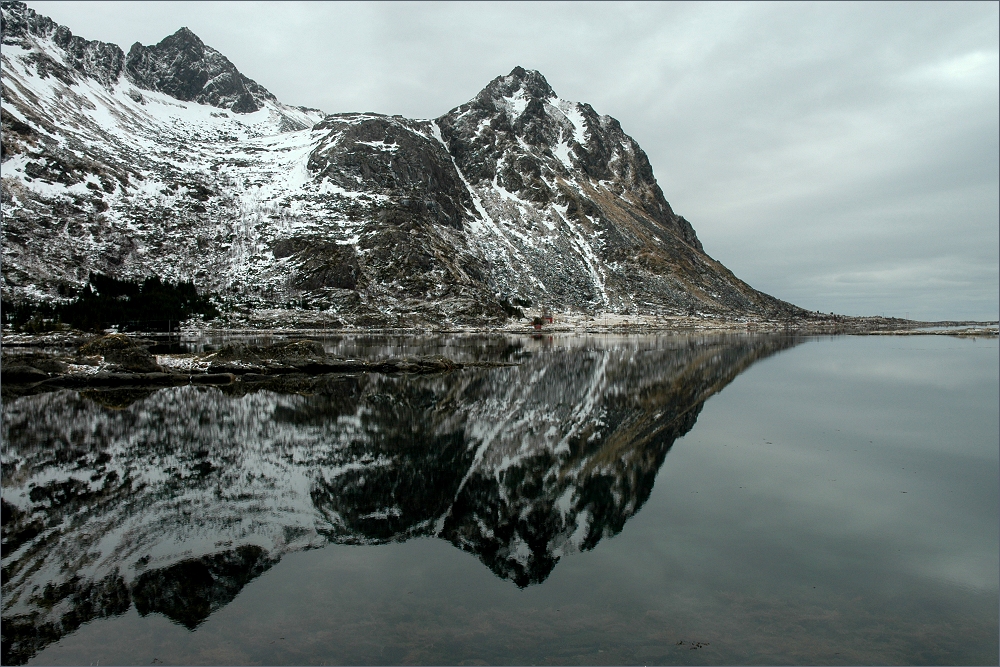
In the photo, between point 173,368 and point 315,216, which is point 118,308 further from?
point 173,368

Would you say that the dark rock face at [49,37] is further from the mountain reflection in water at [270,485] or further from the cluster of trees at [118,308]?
the mountain reflection in water at [270,485]

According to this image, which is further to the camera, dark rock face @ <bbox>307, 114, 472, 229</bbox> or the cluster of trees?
dark rock face @ <bbox>307, 114, 472, 229</bbox>

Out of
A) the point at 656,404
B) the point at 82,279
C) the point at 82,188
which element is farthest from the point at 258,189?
the point at 656,404

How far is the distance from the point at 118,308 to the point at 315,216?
Answer: 53.9 metres

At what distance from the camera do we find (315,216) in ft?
445

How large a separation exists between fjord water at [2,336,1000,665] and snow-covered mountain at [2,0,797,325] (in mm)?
90974

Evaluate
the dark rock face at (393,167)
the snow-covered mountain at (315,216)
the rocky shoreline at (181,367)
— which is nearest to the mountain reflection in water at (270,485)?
the rocky shoreline at (181,367)

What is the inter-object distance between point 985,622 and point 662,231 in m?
197

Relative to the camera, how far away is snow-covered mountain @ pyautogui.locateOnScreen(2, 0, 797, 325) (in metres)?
112

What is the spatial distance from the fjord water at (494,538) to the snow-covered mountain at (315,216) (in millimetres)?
90974

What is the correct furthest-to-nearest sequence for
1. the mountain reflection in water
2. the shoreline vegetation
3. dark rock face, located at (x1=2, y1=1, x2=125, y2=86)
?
dark rock face, located at (x1=2, y1=1, x2=125, y2=86) < the shoreline vegetation < the mountain reflection in water

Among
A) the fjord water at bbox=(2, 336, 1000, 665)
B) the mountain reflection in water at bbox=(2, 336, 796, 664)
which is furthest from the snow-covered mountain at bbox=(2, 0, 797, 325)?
the fjord water at bbox=(2, 336, 1000, 665)

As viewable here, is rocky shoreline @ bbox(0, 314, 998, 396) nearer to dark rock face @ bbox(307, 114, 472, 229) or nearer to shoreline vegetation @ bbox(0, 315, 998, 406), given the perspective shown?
shoreline vegetation @ bbox(0, 315, 998, 406)

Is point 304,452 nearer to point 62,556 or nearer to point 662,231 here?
point 62,556
